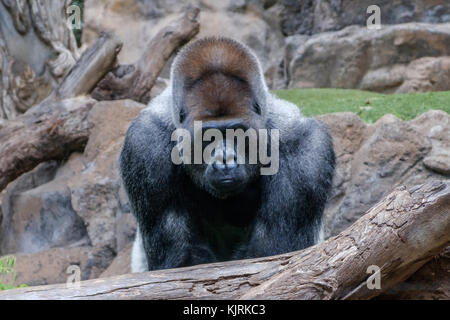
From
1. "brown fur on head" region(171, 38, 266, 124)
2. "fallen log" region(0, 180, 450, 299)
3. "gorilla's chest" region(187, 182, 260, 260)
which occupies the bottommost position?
"gorilla's chest" region(187, 182, 260, 260)

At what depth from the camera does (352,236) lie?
6.79ft

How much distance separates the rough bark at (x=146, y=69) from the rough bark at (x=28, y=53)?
3.24 ft

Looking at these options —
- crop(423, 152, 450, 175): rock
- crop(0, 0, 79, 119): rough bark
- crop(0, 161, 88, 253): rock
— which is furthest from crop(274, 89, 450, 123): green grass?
crop(0, 0, 79, 119): rough bark

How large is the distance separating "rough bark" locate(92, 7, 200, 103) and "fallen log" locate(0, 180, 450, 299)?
3223mm

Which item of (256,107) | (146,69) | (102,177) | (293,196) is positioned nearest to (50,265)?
(102,177)

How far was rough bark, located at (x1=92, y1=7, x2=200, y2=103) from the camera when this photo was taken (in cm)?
517

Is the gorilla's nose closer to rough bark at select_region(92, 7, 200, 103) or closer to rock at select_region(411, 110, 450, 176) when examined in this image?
rock at select_region(411, 110, 450, 176)

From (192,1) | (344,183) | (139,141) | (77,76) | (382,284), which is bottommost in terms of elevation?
(192,1)

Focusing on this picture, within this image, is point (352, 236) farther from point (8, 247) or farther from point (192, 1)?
point (192, 1)

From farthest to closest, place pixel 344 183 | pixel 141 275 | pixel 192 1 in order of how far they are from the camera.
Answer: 1. pixel 192 1
2. pixel 344 183
3. pixel 141 275

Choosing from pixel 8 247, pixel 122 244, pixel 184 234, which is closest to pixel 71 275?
pixel 122 244

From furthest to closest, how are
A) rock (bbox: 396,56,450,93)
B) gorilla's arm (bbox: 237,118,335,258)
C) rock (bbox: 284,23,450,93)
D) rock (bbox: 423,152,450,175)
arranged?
1. rock (bbox: 284,23,450,93)
2. rock (bbox: 396,56,450,93)
3. rock (bbox: 423,152,450,175)
4. gorilla's arm (bbox: 237,118,335,258)

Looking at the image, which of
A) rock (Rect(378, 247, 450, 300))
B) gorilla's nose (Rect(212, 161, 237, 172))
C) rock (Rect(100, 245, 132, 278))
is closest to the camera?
rock (Rect(378, 247, 450, 300))
